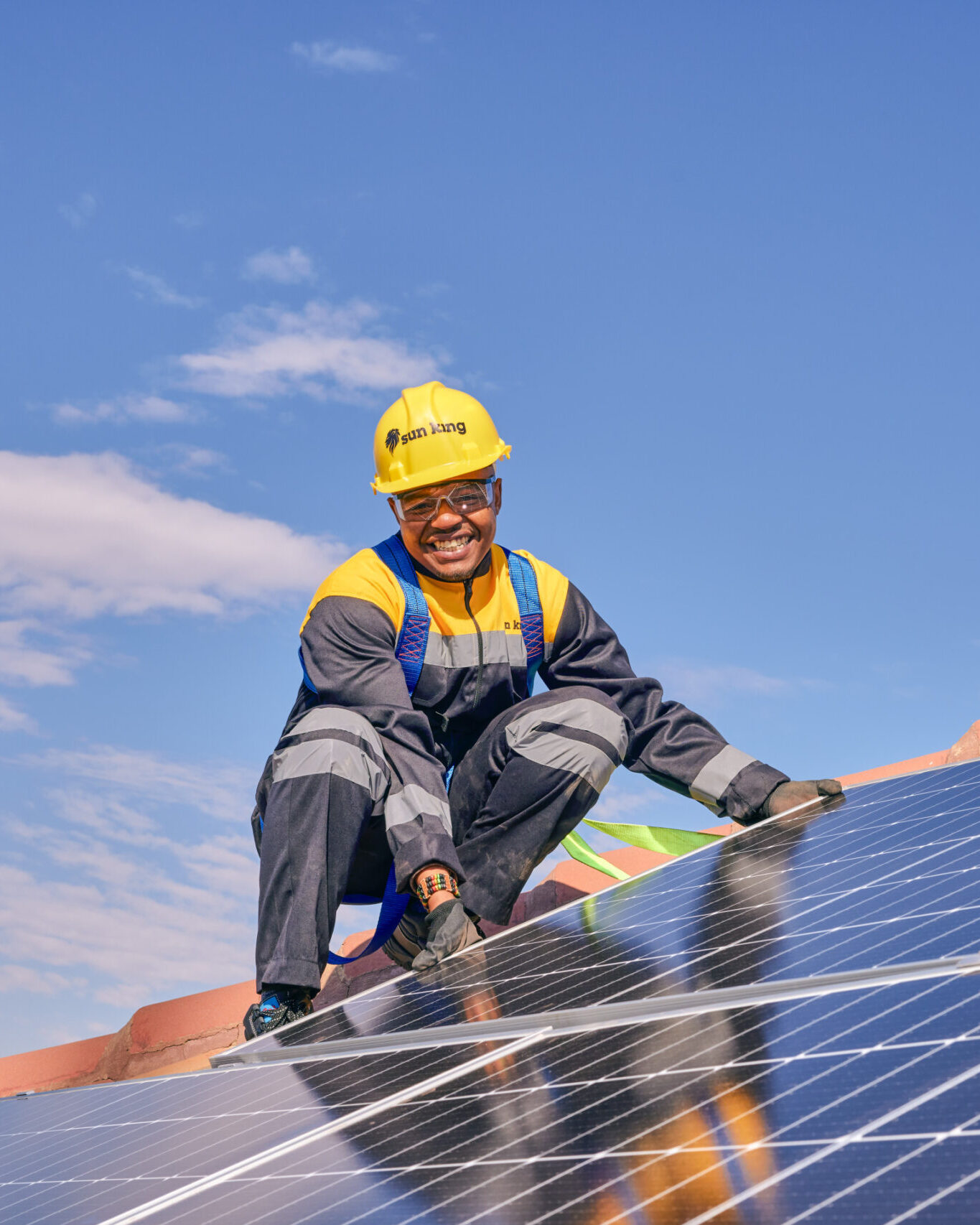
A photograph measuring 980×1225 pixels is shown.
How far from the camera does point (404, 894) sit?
4.68 metres

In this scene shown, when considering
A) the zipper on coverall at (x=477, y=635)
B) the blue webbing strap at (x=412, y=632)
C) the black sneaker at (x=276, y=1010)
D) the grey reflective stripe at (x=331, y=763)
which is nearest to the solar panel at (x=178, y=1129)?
the black sneaker at (x=276, y=1010)

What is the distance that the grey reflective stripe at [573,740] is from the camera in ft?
16.1

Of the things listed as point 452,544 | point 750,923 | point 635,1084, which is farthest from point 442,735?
point 635,1084

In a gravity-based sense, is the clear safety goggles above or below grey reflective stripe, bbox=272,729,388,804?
above

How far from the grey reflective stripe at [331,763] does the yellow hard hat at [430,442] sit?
1.22 m

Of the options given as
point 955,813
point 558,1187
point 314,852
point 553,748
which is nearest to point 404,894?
point 314,852

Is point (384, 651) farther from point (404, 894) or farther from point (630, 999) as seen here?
point (630, 999)

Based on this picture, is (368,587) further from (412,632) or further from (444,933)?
(444,933)

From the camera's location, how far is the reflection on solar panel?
1.59 m

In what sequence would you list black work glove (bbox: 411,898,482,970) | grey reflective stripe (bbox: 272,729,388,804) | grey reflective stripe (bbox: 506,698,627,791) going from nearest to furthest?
1. black work glove (bbox: 411,898,482,970)
2. grey reflective stripe (bbox: 272,729,388,804)
3. grey reflective stripe (bbox: 506,698,627,791)

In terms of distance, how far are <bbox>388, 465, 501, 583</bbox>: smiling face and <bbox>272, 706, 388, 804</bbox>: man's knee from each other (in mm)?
818

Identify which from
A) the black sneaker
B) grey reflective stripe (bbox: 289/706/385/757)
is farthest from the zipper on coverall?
the black sneaker

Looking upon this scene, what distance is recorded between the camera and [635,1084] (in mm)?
2088

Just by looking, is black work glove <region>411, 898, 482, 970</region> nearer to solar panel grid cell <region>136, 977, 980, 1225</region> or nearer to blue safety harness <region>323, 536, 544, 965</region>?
blue safety harness <region>323, 536, 544, 965</region>
